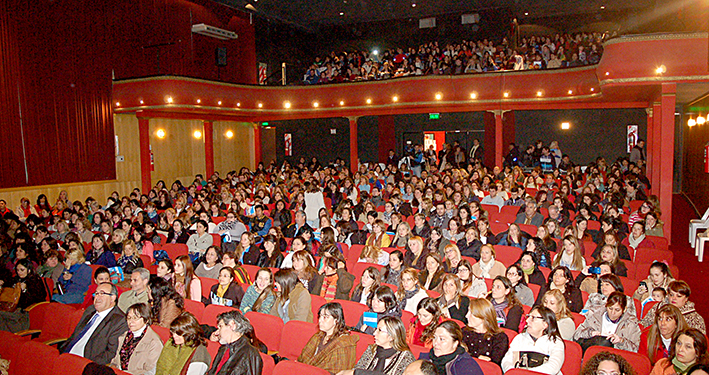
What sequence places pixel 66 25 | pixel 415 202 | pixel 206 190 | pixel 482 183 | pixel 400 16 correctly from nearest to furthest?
pixel 415 202 < pixel 482 183 < pixel 206 190 < pixel 66 25 < pixel 400 16

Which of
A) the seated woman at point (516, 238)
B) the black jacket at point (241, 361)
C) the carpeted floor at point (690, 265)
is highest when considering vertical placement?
the seated woman at point (516, 238)

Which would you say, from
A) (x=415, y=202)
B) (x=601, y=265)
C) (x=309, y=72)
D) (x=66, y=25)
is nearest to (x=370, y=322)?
(x=601, y=265)

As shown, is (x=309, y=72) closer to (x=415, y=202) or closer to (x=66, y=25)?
(x=66, y=25)

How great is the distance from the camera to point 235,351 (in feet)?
12.2

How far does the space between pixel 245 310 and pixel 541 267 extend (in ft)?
11.1

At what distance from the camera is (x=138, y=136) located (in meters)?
15.9

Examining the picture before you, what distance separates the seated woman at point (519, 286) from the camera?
4.97m

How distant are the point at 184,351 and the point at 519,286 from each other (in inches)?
124

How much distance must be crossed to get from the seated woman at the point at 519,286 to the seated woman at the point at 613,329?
638mm

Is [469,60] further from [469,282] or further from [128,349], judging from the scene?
[128,349]

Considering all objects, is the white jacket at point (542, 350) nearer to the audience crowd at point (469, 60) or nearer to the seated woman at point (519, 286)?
the seated woman at point (519, 286)

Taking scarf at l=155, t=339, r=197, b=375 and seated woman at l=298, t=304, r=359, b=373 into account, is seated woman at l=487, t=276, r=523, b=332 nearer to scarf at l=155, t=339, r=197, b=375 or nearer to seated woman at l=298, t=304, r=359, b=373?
seated woman at l=298, t=304, r=359, b=373

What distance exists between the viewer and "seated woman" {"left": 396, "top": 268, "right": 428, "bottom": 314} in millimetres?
5000

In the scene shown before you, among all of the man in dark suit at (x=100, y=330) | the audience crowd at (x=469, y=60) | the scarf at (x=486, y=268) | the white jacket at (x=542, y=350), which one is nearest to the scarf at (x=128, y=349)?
the man in dark suit at (x=100, y=330)
